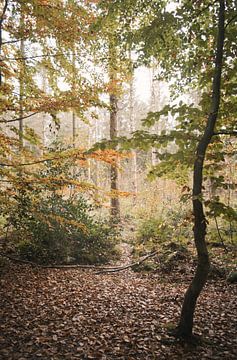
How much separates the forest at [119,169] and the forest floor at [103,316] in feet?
0.08

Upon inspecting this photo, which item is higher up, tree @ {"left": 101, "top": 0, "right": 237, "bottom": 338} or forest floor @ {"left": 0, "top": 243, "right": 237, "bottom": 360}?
tree @ {"left": 101, "top": 0, "right": 237, "bottom": 338}

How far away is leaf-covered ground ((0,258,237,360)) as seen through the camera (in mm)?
3744

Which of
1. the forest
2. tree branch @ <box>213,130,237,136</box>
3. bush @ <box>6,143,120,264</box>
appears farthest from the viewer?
bush @ <box>6,143,120,264</box>

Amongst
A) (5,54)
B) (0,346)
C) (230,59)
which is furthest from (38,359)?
(5,54)

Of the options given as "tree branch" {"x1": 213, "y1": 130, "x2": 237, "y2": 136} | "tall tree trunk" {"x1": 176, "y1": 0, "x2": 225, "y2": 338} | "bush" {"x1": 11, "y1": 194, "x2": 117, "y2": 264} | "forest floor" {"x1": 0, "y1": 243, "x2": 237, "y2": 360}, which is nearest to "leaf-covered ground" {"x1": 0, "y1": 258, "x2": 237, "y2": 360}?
"forest floor" {"x1": 0, "y1": 243, "x2": 237, "y2": 360}

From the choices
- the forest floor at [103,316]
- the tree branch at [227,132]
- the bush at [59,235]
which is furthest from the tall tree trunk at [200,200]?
the bush at [59,235]

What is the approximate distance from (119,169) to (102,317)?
114 inches

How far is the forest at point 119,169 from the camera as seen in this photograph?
371 centimetres

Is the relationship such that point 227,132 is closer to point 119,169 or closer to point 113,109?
point 119,169

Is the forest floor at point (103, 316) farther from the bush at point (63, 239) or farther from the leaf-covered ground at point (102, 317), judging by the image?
the bush at point (63, 239)

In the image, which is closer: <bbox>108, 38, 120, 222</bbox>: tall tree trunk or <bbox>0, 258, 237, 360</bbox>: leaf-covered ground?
<bbox>0, 258, 237, 360</bbox>: leaf-covered ground

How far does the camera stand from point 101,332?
428 cm

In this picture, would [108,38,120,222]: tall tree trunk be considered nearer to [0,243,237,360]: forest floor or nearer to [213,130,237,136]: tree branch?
[0,243,237,360]: forest floor

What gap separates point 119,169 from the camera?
6199mm
